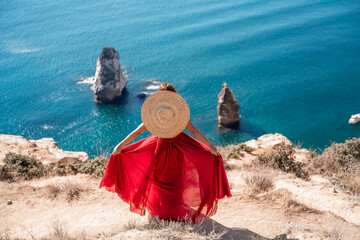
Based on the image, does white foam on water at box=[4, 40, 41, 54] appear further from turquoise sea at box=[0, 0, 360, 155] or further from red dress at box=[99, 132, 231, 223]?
red dress at box=[99, 132, 231, 223]

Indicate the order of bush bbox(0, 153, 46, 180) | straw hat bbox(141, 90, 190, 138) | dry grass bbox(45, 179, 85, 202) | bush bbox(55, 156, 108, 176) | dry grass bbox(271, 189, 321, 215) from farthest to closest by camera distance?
bush bbox(55, 156, 108, 176) < bush bbox(0, 153, 46, 180) < dry grass bbox(45, 179, 85, 202) < dry grass bbox(271, 189, 321, 215) < straw hat bbox(141, 90, 190, 138)

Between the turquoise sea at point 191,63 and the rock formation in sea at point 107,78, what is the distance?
1.00 metres

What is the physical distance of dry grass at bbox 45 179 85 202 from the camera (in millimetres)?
6641

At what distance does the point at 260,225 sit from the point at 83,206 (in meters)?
3.62

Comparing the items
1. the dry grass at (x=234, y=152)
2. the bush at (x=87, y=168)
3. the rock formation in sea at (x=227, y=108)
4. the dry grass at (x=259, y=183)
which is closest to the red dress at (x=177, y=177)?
the dry grass at (x=259, y=183)

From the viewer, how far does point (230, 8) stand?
55656 millimetres

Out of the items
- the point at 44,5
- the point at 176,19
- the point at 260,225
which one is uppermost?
the point at 44,5

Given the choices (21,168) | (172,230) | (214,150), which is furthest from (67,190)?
(214,150)

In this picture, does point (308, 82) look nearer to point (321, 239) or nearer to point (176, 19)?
point (176, 19)

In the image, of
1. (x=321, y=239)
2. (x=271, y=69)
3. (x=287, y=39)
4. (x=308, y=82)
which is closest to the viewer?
(x=321, y=239)

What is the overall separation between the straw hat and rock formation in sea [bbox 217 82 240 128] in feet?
68.0

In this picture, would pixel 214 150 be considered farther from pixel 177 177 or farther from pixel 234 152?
pixel 234 152

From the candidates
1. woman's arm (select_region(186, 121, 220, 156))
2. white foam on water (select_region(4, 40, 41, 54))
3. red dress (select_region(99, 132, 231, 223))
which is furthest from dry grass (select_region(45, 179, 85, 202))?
white foam on water (select_region(4, 40, 41, 54))

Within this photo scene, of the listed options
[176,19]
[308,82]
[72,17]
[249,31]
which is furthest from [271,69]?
[72,17]
